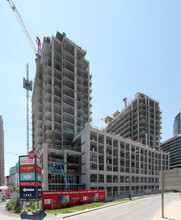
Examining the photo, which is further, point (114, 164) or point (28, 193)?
point (114, 164)

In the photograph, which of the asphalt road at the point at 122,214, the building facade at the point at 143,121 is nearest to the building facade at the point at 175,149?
the building facade at the point at 143,121

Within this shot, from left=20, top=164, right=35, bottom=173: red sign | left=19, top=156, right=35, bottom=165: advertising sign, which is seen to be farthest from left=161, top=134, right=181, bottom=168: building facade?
left=19, top=156, right=35, bottom=165: advertising sign

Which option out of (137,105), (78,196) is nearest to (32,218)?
(78,196)

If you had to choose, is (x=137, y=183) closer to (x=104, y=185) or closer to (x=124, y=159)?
(x=124, y=159)

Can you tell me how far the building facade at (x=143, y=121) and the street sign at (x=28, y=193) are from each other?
84709 millimetres

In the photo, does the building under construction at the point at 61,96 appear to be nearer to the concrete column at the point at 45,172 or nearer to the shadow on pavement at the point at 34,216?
the concrete column at the point at 45,172

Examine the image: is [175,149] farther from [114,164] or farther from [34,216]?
[34,216]

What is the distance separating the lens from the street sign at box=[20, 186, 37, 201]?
23.1m

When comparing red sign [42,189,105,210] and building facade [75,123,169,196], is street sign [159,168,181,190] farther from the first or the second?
building facade [75,123,169,196]

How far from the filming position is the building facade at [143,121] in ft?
339

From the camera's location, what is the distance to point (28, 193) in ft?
77.0

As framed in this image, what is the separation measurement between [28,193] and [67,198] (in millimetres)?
7428

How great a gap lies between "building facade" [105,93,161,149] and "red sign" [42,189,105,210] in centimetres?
7169

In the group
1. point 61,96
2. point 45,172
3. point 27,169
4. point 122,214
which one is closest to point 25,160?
point 27,169
